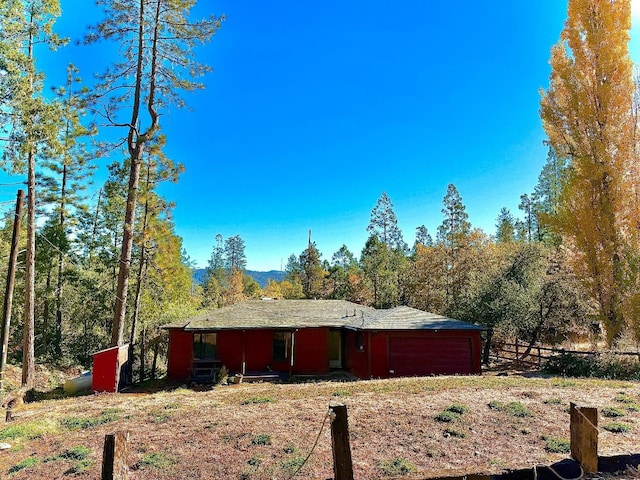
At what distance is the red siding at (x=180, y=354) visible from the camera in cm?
2042

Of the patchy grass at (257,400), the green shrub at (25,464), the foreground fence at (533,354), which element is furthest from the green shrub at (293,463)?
the foreground fence at (533,354)

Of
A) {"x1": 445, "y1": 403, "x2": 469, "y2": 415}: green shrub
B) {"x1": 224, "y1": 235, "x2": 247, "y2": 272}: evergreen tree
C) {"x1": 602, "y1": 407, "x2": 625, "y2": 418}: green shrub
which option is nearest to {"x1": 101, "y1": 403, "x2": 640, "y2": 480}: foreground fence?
{"x1": 445, "y1": 403, "x2": 469, "y2": 415}: green shrub

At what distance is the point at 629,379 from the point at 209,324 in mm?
18109

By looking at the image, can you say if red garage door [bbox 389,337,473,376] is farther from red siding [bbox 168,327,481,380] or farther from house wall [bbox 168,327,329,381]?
house wall [bbox 168,327,329,381]

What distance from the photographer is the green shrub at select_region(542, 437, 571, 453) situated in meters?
7.54

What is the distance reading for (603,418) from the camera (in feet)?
31.1

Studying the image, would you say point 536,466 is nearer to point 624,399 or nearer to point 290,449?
point 290,449

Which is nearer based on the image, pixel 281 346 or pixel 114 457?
pixel 114 457

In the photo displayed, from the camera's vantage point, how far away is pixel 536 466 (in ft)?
13.0

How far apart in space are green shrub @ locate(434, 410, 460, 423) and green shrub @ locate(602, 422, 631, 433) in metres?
3.06

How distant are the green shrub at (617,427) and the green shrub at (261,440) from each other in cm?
721

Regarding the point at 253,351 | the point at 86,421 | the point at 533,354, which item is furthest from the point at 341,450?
the point at 533,354

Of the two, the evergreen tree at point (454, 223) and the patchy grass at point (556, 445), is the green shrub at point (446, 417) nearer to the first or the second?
the patchy grass at point (556, 445)

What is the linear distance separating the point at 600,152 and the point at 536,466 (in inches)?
750
